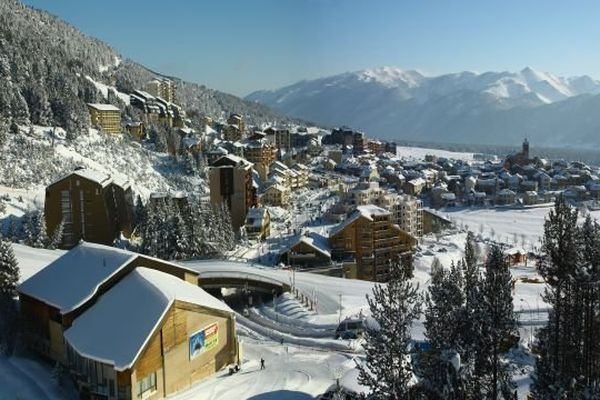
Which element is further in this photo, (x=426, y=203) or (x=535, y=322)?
(x=426, y=203)

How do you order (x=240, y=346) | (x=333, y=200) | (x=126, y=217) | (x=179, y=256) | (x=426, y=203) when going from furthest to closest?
1. (x=426, y=203)
2. (x=333, y=200)
3. (x=126, y=217)
4. (x=179, y=256)
5. (x=240, y=346)

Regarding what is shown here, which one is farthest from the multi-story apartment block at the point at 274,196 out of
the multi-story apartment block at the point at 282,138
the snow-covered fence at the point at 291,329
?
the multi-story apartment block at the point at 282,138

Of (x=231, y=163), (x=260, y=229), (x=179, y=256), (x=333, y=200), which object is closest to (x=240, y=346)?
(x=179, y=256)

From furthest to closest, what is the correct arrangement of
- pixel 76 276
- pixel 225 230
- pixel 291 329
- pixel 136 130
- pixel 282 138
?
pixel 282 138
pixel 136 130
pixel 225 230
pixel 291 329
pixel 76 276

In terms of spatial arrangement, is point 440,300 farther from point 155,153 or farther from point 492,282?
point 155,153

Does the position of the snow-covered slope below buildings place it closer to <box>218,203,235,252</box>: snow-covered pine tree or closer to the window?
<box>218,203,235,252</box>: snow-covered pine tree

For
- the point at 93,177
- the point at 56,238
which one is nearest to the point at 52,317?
the point at 56,238

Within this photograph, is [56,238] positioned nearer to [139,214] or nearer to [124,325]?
[139,214]
